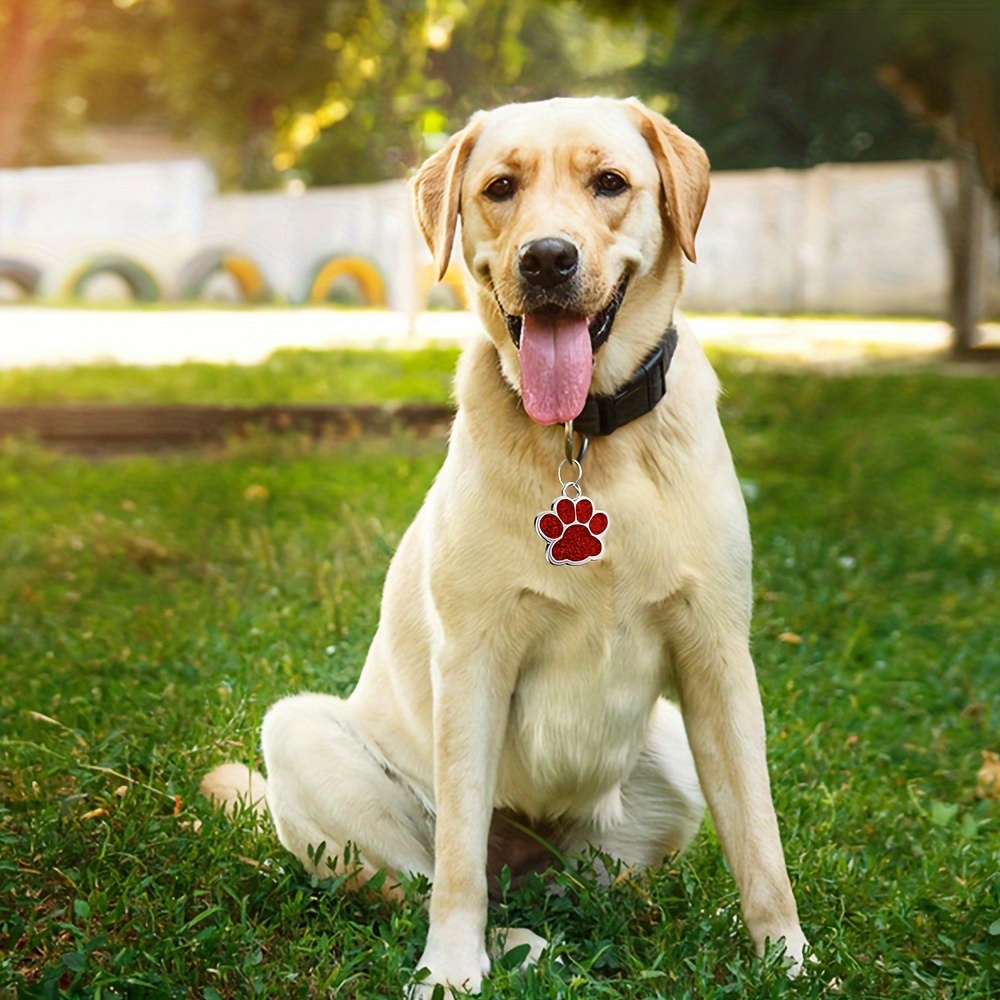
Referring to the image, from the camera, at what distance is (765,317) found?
1720cm

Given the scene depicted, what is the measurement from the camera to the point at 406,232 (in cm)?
1656

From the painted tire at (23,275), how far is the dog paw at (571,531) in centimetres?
2024

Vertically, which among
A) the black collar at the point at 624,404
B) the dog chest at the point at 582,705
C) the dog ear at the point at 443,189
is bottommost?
the dog chest at the point at 582,705

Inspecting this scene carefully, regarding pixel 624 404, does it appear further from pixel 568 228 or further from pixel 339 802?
pixel 339 802

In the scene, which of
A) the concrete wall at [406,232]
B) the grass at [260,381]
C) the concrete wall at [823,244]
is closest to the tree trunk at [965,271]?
the concrete wall at [406,232]

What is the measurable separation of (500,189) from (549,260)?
27cm

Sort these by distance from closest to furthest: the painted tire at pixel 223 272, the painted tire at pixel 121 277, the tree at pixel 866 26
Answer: the tree at pixel 866 26 → the painted tire at pixel 121 277 → the painted tire at pixel 223 272

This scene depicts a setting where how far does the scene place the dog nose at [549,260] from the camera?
2.24 metres

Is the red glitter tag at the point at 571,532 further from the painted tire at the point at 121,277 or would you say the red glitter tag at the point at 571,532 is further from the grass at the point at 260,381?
the painted tire at the point at 121,277

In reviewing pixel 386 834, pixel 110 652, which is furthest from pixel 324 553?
pixel 386 834

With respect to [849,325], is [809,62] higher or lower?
higher

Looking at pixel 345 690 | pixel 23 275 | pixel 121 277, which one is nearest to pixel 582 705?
pixel 345 690

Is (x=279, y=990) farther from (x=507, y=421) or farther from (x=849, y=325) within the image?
(x=849, y=325)

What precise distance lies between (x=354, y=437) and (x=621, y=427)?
4.72 m
